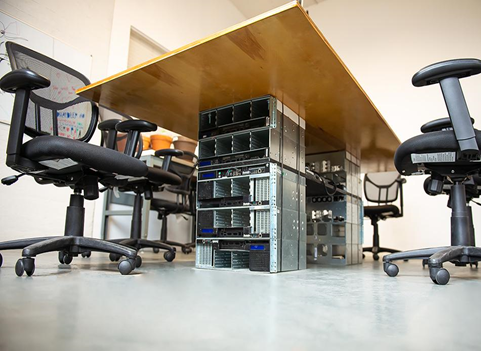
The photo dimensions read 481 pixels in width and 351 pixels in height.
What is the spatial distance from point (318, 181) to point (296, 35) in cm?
131

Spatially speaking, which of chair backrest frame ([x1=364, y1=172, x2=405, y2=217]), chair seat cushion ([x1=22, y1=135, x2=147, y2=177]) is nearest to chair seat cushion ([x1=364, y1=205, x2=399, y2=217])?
chair backrest frame ([x1=364, y1=172, x2=405, y2=217])

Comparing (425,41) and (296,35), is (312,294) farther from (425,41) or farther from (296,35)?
(425,41)

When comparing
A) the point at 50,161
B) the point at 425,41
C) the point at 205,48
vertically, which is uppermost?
the point at 425,41

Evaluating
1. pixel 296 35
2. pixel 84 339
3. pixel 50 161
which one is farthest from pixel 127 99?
pixel 84 339

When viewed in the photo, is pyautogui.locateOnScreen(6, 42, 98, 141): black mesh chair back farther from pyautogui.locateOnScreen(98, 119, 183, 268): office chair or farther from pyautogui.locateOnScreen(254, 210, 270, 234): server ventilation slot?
pyautogui.locateOnScreen(254, 210, 270, 234): server ventilation slot

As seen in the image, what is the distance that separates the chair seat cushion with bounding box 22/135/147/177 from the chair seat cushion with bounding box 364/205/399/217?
2827 millimetres

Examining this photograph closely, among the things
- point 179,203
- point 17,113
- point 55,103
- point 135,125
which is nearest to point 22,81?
point 17,113

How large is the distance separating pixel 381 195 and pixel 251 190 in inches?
114

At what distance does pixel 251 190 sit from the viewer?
183 cm

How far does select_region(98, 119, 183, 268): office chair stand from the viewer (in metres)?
1.99

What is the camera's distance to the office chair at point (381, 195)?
146 inches

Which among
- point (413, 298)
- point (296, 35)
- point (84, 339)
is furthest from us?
point (296, 35)

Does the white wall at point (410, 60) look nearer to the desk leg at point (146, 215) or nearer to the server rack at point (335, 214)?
the server rack at point (335, 214)

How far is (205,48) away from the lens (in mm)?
1431
